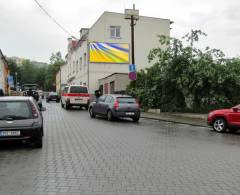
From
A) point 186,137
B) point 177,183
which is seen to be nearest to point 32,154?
point 177,183

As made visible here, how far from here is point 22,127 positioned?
33.9 ft

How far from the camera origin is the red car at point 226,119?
15.7 metres

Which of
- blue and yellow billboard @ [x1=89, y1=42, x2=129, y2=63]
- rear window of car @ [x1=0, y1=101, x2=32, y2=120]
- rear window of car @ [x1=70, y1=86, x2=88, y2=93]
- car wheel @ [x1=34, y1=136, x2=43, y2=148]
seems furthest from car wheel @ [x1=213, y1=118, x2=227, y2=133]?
blue and yellow billboard @ [x1=89, y1=42, x2=129, y2=63]

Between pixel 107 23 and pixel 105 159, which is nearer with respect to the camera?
pixel 105 159

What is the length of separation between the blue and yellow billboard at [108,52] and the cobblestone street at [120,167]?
3475cm

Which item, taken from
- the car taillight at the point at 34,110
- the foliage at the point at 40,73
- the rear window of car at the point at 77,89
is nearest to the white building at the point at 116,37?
the rear window of car at the point at 77,89

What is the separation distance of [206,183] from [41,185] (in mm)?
2742

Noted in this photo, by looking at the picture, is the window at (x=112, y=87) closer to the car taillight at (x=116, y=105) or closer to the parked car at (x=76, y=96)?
the parked car at (x=76, y=96)

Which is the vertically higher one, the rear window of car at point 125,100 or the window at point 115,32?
the window at point 115,32

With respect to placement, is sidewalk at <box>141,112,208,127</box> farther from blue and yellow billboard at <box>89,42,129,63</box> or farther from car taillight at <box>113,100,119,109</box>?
blue and yellow billboard at <box>89,42,129,63</box>

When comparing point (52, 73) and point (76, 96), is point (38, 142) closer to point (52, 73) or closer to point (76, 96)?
point (76, 96)

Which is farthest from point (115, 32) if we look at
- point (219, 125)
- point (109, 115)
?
point (219, 125)

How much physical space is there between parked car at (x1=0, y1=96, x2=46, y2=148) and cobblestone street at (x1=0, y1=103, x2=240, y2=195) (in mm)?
368

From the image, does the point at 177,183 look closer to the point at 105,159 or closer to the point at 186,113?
the point at 105,159
